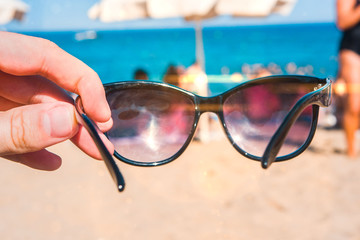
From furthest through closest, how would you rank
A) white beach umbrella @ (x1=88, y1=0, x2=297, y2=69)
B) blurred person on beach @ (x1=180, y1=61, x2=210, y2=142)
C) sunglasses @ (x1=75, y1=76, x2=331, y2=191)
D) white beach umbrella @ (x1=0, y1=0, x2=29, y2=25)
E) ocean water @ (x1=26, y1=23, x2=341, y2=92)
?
ocean water @ (x1=26, y1=23, x2=341, y2=92) < white beach umbrella @ (x1=0, y1=0, x2=29, y2=25) < white beach umbrella @ (x1=88, y1=0, x2=297, y2=69) < blurred person on beach @ (x1=180, y1=61, x2=210, y2=142) < sunglasses @ (x1=75, y1=76, x2=331, y2=191)

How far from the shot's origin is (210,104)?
0.82 meters

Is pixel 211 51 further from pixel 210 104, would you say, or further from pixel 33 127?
pixel 33 127

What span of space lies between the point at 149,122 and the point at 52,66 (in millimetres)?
394

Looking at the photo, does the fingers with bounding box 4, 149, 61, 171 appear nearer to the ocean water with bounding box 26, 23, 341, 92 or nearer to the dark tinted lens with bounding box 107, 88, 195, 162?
the dark tinted lens with bounding box 107, 88, 195, 162

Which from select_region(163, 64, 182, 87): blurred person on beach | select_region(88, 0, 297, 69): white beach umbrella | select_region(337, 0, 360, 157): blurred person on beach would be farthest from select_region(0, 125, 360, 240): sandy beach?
select_region(88, 0, 297, 69): white beach umbrella

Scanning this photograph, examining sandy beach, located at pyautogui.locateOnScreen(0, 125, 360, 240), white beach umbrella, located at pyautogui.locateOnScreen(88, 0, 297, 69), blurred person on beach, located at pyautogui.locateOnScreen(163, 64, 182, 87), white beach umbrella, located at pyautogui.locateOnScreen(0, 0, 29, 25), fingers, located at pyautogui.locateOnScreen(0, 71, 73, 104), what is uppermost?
white beach umbrella, located at pyautogui.locateOnScreen(0, 0, 29, 25)

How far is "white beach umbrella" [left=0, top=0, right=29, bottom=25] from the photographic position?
415cm

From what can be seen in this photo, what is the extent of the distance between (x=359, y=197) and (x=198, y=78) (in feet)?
6.05

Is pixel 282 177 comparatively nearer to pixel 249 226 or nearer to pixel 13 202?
pixel 249 226

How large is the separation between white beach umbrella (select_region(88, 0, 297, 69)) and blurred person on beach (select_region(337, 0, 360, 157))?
5.33 ft

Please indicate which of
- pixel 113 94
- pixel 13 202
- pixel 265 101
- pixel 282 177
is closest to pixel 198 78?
pixel 282 177

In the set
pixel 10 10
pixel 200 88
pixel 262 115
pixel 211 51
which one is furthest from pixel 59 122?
pixel 211 51

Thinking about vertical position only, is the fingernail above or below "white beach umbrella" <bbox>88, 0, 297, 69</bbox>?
A: below

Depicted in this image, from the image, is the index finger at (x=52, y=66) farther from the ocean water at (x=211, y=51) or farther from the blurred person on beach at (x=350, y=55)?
the ocean water at (x=211, y=51)
